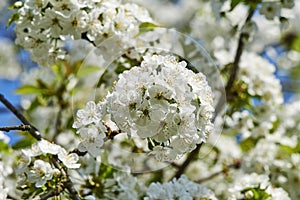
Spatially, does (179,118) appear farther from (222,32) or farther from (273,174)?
(222,32)

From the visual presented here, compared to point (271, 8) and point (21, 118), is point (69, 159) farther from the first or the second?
point (271, 8)

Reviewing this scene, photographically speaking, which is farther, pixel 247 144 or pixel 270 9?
pixel 247 144

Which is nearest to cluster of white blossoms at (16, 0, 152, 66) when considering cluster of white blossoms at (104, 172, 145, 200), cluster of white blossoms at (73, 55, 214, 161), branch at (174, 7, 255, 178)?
cluster of white blossoms at (104, 172, 145, 200)

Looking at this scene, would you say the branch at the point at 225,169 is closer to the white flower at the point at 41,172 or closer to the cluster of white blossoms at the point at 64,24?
the cluster of white blossoms at the point at 64,24

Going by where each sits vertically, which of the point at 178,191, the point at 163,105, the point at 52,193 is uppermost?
the point at 163,105

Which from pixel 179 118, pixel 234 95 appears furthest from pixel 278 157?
pixel 179 118

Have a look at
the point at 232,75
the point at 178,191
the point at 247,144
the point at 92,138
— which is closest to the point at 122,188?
the point at 178,191

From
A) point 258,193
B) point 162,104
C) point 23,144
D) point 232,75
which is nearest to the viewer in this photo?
point 162,104
